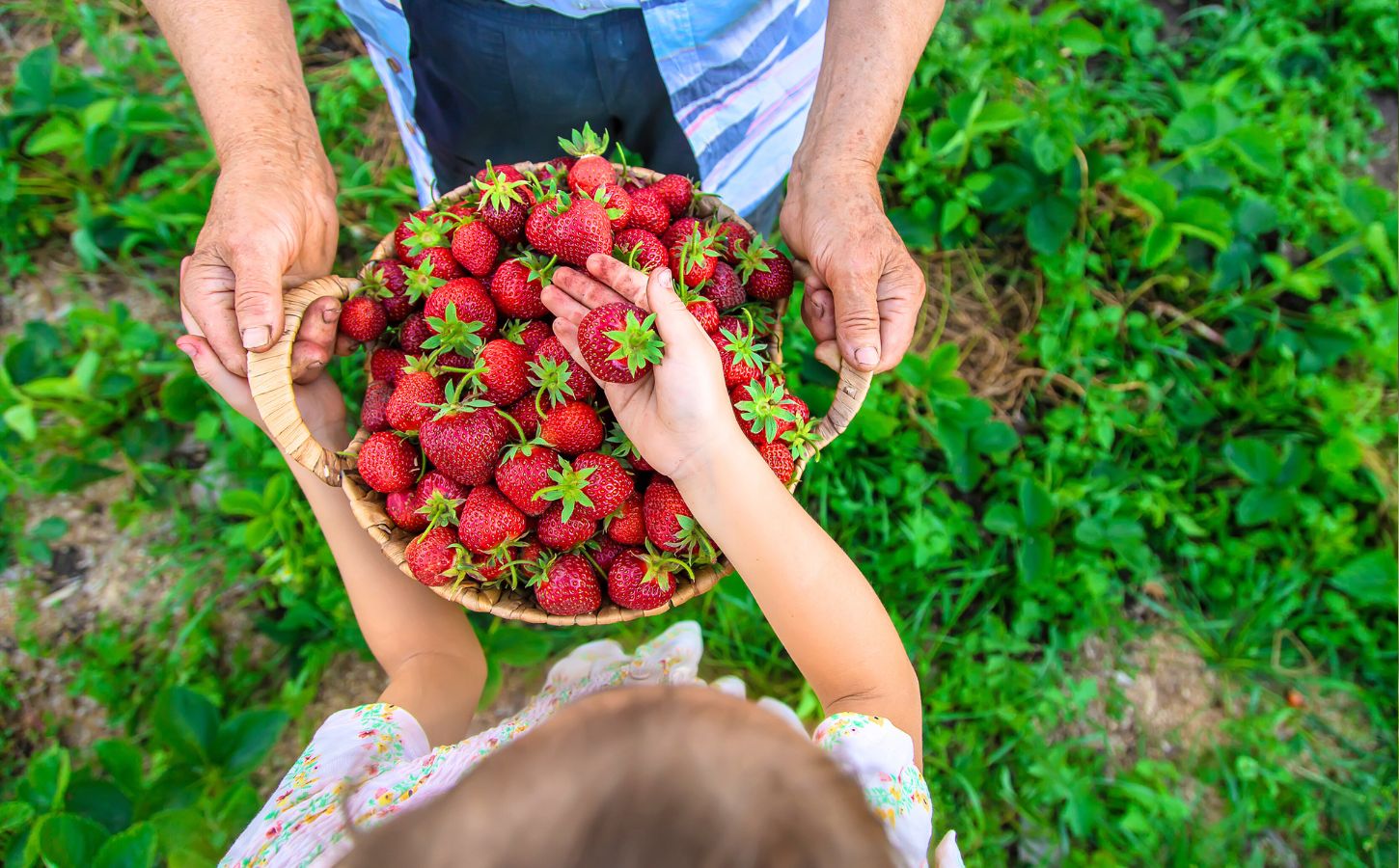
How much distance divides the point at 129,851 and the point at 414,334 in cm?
116

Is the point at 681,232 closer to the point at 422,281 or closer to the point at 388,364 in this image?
the point at 422,281

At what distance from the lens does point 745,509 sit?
47.3 inches

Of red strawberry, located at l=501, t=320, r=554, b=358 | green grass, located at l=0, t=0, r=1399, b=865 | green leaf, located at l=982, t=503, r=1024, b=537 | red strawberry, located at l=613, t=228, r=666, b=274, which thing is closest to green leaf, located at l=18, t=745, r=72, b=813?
green grass, located at l=0, t=0, r=1399, b=865

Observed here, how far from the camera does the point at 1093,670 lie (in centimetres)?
225

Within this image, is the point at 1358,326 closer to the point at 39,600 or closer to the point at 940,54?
the point at 940,54

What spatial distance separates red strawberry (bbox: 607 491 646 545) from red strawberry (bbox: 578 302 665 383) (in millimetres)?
252

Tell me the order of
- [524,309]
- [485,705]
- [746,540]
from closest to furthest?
[746,540], [524,309], [485,705]

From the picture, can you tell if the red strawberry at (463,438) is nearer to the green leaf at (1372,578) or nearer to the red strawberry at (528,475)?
the red strawberry at (528,475)

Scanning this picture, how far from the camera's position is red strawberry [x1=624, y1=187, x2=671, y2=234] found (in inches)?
58.1

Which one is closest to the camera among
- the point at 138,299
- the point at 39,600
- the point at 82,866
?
the point at 82,866

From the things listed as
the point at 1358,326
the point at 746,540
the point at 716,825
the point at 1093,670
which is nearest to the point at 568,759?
the point at 716,825

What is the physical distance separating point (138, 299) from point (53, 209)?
1.36 ft

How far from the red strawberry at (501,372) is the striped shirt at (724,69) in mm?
445

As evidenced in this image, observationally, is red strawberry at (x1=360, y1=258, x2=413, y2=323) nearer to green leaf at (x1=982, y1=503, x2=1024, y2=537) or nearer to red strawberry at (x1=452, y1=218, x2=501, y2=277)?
red strawberry at (x1=452, y1=218, x2=501, y2=277)
